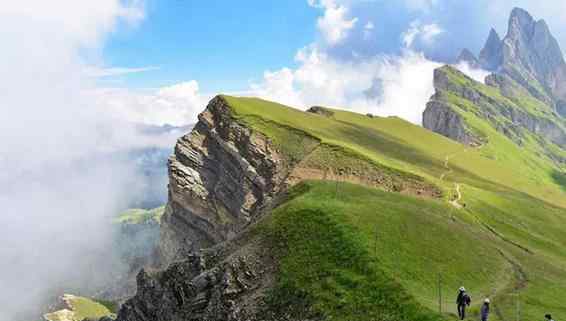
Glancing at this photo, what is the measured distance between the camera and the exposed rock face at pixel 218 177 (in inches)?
5876

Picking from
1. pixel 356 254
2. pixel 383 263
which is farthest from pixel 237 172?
pixel 383 263

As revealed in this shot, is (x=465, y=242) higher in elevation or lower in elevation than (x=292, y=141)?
lower

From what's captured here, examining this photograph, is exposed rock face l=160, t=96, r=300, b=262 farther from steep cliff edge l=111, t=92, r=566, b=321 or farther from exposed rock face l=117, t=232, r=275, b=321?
exposed rock face l=117, t=232, r=275, b=321

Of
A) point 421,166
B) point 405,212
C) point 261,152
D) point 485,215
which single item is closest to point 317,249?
point 405,212

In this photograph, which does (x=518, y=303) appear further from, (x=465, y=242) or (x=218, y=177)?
(x=218, y=177)

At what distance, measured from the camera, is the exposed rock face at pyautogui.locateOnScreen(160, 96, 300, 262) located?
149 m

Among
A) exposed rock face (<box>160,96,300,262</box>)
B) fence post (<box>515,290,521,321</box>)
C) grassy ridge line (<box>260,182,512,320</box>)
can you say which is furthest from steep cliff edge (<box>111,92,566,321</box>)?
fence post (<box>515,290,521,321</box>)

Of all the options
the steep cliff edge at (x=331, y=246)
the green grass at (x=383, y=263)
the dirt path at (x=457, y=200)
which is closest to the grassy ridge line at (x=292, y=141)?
the steep cliff edge at (x=331, y=246)

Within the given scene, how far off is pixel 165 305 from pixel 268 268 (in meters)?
22.8

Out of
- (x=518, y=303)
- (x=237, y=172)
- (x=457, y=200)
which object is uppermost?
(x=237, y=172)

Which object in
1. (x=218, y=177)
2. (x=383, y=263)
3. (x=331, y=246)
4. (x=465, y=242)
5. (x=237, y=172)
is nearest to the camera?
(x=383, y=263)

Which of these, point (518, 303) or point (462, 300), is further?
point (518, 303)

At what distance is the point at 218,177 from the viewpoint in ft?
560

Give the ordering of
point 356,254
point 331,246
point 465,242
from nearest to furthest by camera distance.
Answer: point 356,254
point 331,246
point 465,242
